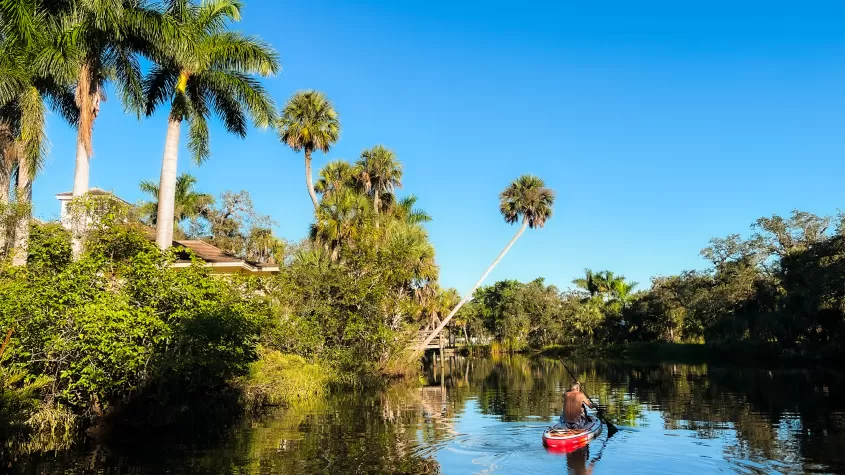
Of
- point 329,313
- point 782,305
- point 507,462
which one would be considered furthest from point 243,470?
point 782,305

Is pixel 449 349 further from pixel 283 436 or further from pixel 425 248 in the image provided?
pixel 283 436

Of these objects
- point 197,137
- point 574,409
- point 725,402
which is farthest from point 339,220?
point 574,409

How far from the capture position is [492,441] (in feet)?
57.6

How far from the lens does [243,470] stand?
45.6 ft

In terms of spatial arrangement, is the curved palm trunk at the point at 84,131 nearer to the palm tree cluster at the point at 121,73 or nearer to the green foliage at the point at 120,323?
the palm tree cluster at the point at 121,73

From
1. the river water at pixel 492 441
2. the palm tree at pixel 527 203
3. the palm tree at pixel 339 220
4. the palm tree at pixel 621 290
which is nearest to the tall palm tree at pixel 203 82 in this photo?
the river water at pixel 492 441

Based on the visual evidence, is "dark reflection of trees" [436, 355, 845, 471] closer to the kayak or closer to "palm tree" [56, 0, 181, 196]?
the kayak

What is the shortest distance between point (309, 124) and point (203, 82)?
671 inches

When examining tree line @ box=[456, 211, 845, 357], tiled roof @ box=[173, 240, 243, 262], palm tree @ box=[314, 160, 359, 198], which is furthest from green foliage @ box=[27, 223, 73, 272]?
tree line @ box=[456, 211, 845, 357]

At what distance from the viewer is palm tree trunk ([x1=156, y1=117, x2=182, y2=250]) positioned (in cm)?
2312

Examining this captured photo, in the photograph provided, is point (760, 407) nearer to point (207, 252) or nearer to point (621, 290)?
point (207, 252)

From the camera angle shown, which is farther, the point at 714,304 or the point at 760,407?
the point at 714,304

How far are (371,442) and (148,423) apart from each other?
277 inches

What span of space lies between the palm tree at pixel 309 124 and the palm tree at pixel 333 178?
14.1 ft
